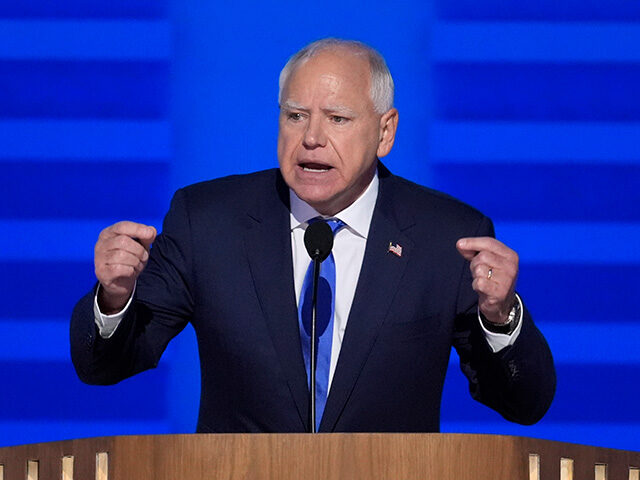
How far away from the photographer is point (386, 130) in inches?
93.2

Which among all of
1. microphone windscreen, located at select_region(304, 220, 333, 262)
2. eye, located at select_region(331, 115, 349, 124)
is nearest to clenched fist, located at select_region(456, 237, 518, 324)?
microphone windscreen, located at select_region(304, 220, 333, 262)

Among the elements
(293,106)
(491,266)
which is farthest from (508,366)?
(293,106)

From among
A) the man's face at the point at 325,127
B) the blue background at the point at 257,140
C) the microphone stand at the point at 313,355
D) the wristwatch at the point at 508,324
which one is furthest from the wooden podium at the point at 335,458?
the blue background at the point at 257,140

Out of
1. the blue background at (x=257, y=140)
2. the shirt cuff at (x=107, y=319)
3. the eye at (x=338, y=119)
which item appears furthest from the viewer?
the blue background at (x=257, y=140)

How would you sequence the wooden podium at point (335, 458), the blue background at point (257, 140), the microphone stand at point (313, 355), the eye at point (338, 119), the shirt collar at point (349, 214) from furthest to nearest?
the blue background at point (257, 140) < the shirt collar at point (349, 214) < the eye at point (338, 119) < the microphone stand at point (313, 355) < the wooden podium at point (335, 458)

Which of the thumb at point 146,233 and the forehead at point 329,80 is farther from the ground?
the forehead at point 329,80

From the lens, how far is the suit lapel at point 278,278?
6.97 feet

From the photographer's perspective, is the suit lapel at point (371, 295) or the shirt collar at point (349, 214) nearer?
the suit lapel at point (371, 295)

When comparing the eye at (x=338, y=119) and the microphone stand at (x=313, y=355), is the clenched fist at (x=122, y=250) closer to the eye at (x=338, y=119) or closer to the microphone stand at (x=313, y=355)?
the microphone stand at (x=313, y=355)

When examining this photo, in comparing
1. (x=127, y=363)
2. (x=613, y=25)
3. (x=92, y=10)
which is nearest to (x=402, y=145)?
(x=613, y=25)

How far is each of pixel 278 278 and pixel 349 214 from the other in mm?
214

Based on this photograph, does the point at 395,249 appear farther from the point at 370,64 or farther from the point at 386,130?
the point at 370,64

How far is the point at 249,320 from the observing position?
2209mm

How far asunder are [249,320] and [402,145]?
100cm
